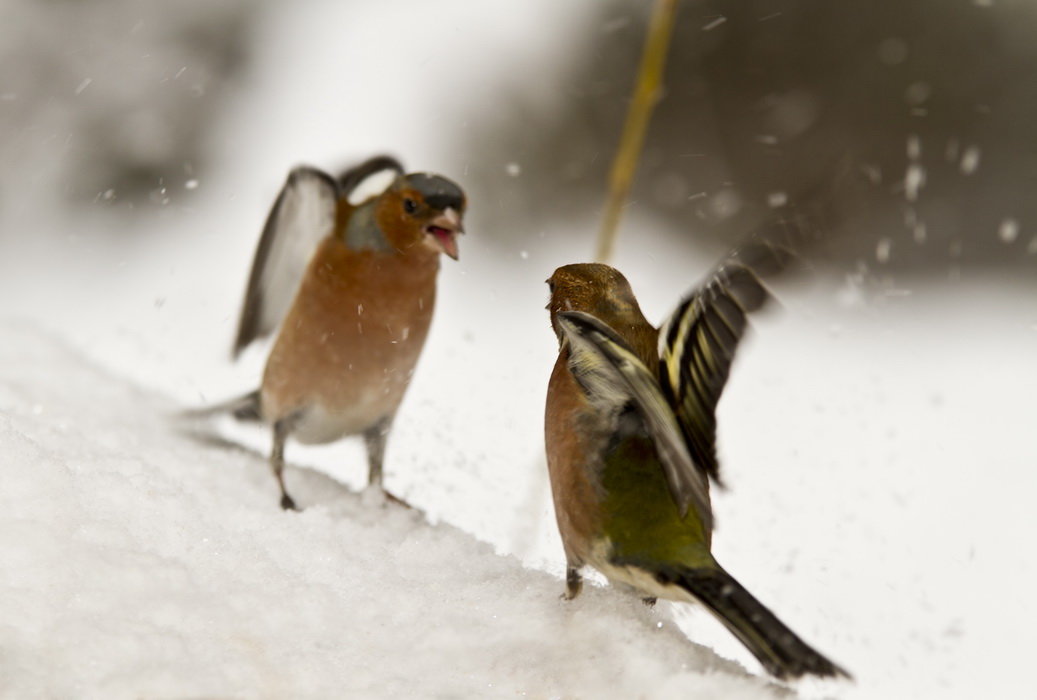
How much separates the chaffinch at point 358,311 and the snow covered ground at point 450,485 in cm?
19

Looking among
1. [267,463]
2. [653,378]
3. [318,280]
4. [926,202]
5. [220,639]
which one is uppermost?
[926,202]

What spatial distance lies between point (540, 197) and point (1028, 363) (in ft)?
9.39

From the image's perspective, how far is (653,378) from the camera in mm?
1770

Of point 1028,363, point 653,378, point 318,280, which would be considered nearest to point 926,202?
point 1028,363

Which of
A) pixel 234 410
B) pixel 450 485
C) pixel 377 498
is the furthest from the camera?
pixel 450 485

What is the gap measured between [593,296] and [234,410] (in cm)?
157

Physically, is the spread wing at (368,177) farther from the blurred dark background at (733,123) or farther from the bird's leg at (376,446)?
the blurred dark background at (733,123)

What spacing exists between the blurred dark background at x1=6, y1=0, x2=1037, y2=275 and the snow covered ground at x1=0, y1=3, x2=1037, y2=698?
0.73ft

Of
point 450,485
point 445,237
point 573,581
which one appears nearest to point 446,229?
point 445,237

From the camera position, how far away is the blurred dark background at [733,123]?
5.55 meters

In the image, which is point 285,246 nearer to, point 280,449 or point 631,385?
point 280,449

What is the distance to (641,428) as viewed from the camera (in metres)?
1.89

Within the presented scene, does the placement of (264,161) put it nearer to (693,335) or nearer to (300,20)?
(300,20)

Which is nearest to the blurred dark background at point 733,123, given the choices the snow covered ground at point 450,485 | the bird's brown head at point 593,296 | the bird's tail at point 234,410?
the snow covered ground at point 450,485
